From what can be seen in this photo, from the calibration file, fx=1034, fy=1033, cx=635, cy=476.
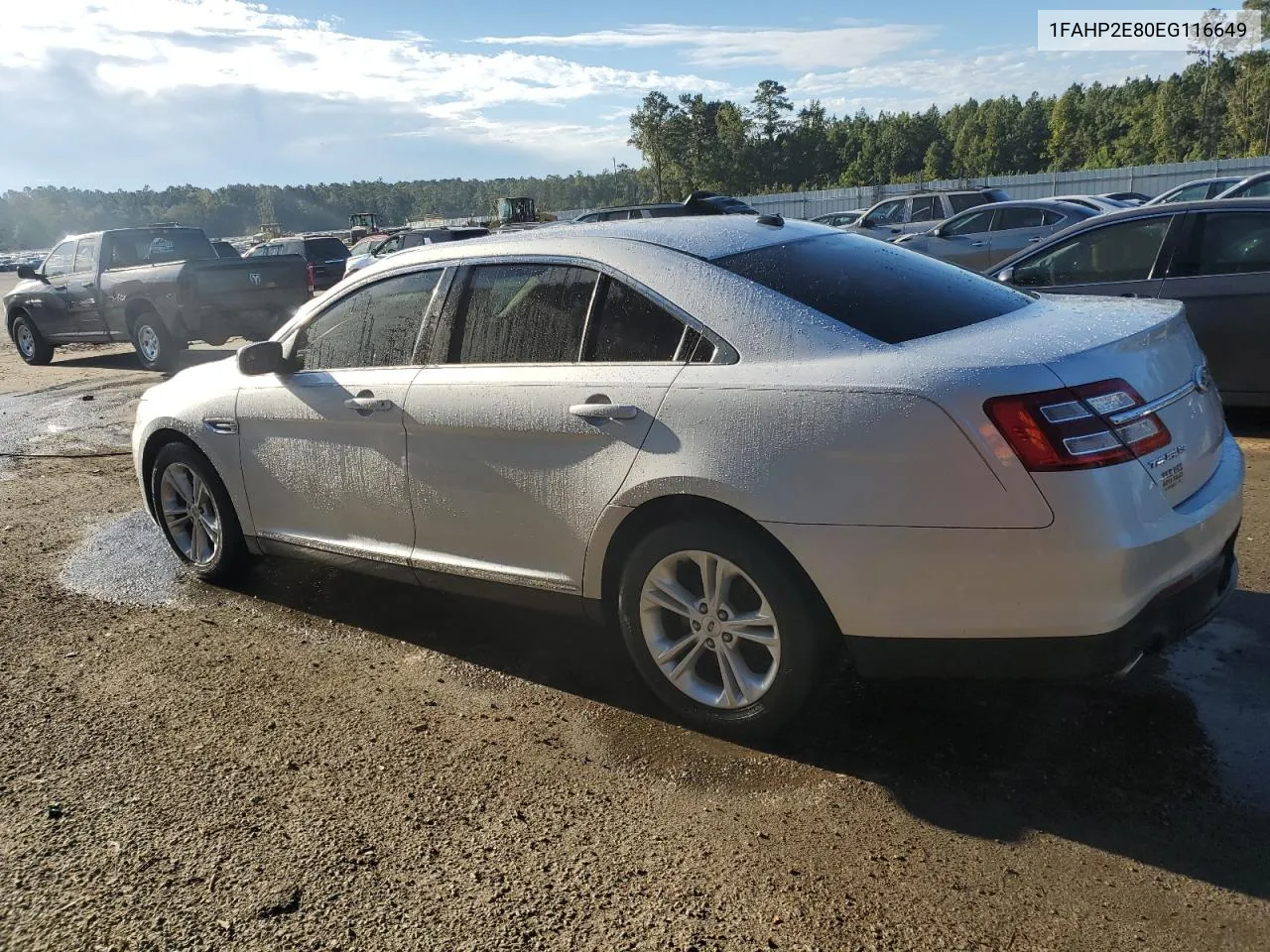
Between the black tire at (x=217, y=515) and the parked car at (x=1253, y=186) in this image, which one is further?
the parked car at (x=1253, y=186)

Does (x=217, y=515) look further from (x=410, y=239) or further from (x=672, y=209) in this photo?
(x=410, y=239)

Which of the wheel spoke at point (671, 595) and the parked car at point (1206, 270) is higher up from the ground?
the parked car at point (1206, 270)

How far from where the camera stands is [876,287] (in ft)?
11.3

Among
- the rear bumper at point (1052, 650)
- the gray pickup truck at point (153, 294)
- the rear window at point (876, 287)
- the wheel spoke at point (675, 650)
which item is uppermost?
the rear window at point (876, 287)

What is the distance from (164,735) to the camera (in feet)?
12.0

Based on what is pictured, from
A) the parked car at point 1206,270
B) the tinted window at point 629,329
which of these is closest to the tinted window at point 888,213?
the parked car at point 1206,270

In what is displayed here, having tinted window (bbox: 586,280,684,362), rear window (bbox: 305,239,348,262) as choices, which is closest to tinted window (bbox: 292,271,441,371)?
tinted window (bbox: 586,280,684,362)

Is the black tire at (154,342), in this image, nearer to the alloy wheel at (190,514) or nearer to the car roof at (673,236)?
the alloy wheel at (190,514)

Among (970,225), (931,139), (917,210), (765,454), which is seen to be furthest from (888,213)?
(931,139)

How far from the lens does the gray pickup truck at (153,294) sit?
13.3m

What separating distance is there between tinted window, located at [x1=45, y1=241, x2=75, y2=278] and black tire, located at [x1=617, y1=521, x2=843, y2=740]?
48.4 ft

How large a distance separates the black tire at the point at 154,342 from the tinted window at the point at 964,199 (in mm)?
14827

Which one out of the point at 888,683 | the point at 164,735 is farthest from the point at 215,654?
the point at 888,683

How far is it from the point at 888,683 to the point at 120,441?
7811 millimetres
